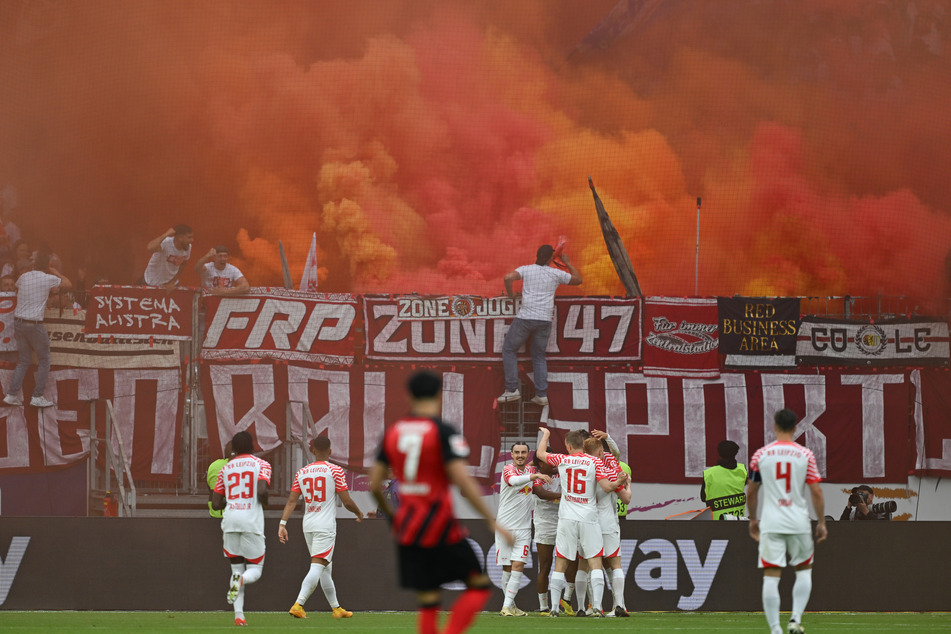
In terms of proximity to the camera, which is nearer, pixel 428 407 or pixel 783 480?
pixel 428 407

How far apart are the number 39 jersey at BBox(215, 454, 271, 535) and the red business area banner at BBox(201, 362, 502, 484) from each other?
7.38 metres

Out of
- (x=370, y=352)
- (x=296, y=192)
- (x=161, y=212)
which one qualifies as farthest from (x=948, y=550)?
(x=161, y=212)

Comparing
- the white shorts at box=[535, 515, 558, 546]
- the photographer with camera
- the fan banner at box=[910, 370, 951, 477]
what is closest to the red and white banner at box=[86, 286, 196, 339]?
the white shorts at box=[535, 515, 558, 546]

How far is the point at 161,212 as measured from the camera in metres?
21.6

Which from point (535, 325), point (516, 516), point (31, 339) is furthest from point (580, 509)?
point (31, 339)

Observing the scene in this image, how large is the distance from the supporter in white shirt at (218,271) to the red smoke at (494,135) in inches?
63.8

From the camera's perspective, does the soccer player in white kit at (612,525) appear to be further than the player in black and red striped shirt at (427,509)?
Yes

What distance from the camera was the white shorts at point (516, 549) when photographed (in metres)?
13.0

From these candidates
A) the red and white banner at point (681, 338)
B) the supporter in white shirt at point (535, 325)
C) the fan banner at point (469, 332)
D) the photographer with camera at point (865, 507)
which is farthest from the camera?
the red and white banner at point (681, 338)

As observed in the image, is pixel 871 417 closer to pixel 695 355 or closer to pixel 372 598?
pixel 695 355

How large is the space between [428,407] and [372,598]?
8287 millimetres

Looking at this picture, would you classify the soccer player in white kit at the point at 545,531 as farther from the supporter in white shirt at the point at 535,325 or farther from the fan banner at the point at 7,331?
the fan banner at the point at 7,331

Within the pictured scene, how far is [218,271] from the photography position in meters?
19.8

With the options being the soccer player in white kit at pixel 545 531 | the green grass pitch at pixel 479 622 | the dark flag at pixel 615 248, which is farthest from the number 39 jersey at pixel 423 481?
the dark flag at pixel 615 248
